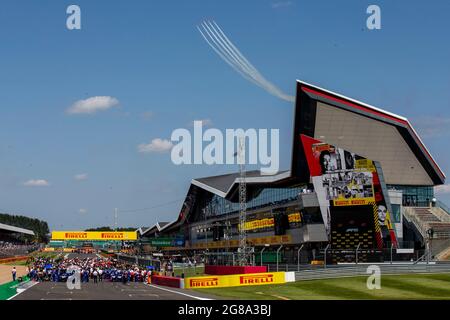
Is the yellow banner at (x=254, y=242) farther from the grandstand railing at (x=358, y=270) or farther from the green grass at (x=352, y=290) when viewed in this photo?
the green grass at (x=352, y=290)

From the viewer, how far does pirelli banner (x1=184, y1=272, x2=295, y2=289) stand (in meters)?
50.0

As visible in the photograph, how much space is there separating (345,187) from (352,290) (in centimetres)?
3520

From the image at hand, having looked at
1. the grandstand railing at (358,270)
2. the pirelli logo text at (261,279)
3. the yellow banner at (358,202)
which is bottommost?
the pirelli logo text at (261,279)

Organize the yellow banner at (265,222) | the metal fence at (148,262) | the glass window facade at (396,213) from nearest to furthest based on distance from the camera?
1. the glass window facade at (396,213)
2. the metal fence at (148,262)
3. the yellow banner at (265,222)

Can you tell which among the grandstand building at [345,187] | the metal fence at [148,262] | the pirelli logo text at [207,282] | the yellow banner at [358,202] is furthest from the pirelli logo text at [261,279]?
the yellow banner at [358,202]

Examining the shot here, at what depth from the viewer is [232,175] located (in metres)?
148

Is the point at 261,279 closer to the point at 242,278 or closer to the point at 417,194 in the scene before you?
the point at 242,278

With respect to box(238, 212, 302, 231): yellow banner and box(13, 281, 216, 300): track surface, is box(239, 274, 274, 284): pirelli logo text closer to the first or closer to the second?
box(13, 281, 216, 300): track surface

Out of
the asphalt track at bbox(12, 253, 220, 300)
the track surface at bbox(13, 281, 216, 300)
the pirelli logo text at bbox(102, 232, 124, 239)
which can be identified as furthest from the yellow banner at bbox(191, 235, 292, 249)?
the track surface at bbox(13, 281, 216, 300)

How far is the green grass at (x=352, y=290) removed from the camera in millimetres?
38656

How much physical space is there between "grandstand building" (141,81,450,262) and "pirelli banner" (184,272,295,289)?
10.1 m

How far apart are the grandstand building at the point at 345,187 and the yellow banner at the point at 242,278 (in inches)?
404
